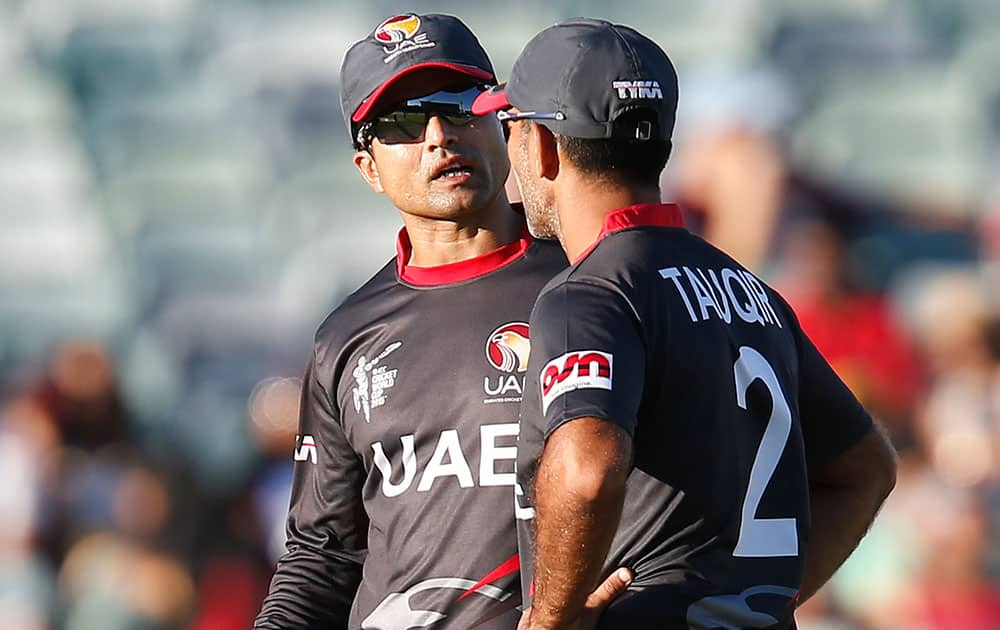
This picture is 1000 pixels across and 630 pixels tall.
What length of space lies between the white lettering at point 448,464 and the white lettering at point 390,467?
0.04 meters

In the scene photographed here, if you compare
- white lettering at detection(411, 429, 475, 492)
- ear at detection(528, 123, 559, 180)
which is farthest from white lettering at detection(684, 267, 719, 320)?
white lettering at detection(411, 429, 475, 492)

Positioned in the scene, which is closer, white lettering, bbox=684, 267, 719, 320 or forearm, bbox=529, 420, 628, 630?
forearm, bbox=529, 420, 628, 630

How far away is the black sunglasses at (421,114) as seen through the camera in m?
3.88

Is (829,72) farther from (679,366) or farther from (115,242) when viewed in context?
(679,366)

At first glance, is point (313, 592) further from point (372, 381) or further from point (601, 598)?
point (601, 598)

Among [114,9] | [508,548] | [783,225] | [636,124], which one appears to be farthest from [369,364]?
[114,9]

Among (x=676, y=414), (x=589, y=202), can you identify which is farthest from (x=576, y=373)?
(x=589, y=202)

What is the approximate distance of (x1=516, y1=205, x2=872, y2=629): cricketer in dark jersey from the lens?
285 centimetres

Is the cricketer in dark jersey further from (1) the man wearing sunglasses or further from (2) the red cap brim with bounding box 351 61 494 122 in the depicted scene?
(2) the red cap brim with bounding box 351 61 494 122

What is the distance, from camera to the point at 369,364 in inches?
151

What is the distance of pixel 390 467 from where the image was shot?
150 inches

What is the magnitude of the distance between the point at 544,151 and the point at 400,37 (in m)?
0.90

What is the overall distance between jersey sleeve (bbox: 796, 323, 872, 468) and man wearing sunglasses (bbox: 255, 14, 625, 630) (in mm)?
667

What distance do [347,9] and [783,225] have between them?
3.34 m
